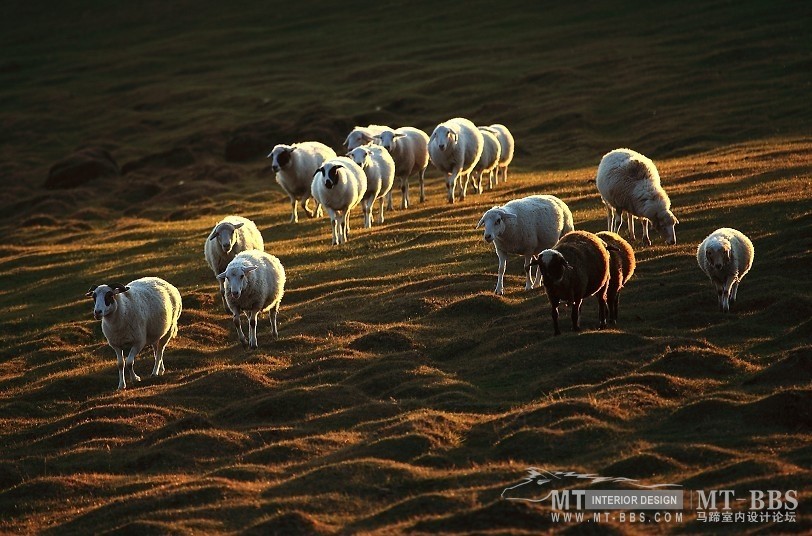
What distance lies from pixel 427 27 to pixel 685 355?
75.1m

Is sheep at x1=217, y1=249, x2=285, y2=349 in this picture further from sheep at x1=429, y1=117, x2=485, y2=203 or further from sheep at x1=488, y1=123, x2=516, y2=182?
sheep at x1=488, y1=123, x2=516, y2=182

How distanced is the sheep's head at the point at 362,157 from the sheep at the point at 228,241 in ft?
23.2

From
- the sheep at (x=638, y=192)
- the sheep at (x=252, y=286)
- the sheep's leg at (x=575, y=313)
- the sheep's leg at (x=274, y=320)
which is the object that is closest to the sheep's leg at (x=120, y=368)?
the sheep at (x=252, y=286)

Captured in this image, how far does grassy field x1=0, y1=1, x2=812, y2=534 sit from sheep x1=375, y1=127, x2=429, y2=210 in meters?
2.10

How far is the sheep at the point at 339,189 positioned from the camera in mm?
28656

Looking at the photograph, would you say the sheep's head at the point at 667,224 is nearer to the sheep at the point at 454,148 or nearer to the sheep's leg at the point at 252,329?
the sheep's leg at the point at 252,329

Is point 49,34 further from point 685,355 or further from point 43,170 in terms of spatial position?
point 685,355

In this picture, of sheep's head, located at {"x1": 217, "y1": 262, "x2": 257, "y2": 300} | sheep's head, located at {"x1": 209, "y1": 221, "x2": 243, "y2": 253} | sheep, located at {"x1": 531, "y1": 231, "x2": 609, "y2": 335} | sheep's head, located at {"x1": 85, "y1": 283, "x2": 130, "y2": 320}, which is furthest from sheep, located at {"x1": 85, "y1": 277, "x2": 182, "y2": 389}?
sheep, located at {"x1": 531, "y1": 231, "x2": 609, "y2": 335}

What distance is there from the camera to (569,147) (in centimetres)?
4616

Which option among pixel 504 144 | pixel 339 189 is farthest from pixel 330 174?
pixel 504 144

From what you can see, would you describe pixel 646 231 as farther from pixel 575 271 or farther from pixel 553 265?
pixel 553 265

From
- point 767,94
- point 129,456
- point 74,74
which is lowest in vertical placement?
point 129,456

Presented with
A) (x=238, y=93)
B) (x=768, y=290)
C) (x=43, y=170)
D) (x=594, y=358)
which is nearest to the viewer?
(x=594, y=358)

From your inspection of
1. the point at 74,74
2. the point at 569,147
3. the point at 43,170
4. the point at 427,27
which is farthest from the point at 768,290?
the point at 74,74
